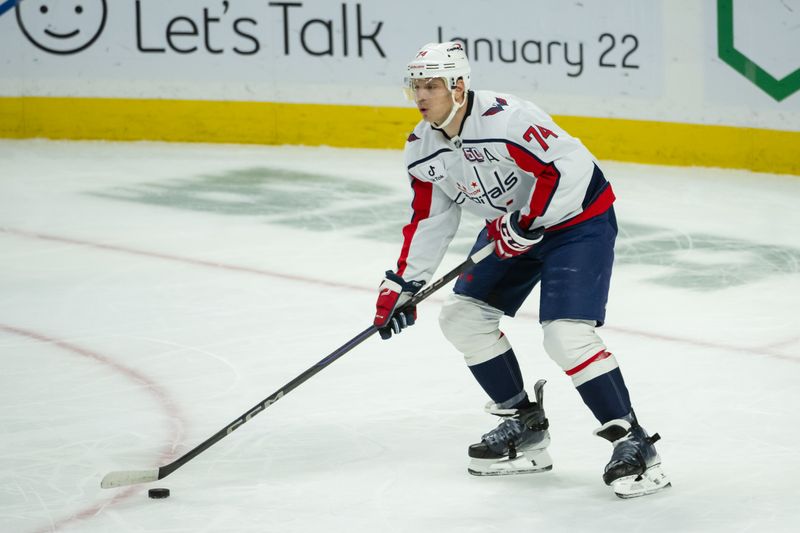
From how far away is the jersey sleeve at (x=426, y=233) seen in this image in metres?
3.24

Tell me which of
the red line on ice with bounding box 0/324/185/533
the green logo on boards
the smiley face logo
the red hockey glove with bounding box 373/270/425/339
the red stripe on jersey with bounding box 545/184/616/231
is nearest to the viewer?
the red line on ice with bounding box 0/324/185/533

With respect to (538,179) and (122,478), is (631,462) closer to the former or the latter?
(538,179)

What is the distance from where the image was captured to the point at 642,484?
301cm

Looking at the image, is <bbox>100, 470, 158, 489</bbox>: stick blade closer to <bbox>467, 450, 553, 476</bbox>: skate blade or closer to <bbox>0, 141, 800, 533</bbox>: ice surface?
<bbox>0, 141, 800, 533</bbox>: ice surface

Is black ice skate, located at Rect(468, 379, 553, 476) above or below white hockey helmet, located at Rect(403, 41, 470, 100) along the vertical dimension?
below

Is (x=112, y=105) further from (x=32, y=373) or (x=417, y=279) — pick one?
(x=417, y=279)

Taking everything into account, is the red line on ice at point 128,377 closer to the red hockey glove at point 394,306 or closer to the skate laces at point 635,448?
the red hockey glove at point 394,306

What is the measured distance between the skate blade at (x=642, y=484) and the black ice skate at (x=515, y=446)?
30 centimetres

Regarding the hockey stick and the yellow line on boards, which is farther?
the yellow line on boards

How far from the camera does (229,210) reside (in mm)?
6430

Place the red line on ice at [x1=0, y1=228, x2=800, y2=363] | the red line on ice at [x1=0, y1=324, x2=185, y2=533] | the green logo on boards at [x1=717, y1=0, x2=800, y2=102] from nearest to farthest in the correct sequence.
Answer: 1. the red line on ice at [x1=0, y1=324, x2=185, y2=533]
2. the red line on ice at [x1=0, y1=228, x2=800, y2=363]
3. the green logo on boards at [x1=717, y1=0, x2=800, y2=102]

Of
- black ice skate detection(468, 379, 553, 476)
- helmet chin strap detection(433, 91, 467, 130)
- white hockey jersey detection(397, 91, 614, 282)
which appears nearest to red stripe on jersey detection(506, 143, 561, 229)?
white hockey jersey detection(397, 91, 614, 282)

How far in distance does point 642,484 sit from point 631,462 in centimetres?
7

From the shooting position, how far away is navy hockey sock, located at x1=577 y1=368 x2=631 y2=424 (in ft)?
9.78
